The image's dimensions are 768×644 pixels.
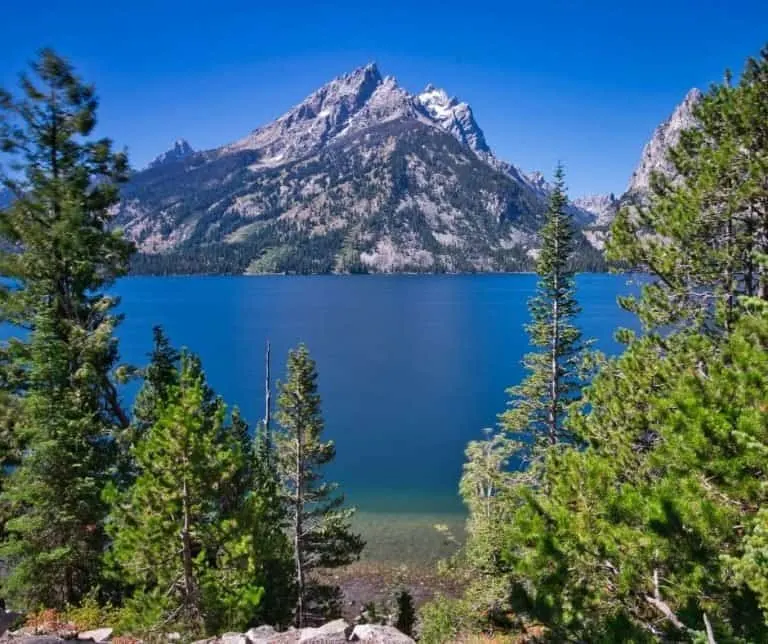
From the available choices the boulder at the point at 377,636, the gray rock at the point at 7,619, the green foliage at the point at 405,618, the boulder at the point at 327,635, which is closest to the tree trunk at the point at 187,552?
the boulder at the point at 327,635

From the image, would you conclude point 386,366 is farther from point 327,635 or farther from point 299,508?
point 327,635

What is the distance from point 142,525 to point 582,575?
10.1 m

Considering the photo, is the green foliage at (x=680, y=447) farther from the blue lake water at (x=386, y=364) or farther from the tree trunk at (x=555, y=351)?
the tree trunk at (x=555, y=351)

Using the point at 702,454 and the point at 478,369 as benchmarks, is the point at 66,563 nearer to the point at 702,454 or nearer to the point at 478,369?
the point at 702,454

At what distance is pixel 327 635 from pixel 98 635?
5.48 m

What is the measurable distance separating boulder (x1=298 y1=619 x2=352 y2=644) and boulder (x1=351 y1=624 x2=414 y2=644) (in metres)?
0.26

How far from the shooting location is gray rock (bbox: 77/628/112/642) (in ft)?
41.6

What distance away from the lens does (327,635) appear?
39.7ft

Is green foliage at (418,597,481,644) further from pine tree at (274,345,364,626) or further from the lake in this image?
the lake

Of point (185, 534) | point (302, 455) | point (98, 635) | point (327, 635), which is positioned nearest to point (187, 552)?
point (185, 534)

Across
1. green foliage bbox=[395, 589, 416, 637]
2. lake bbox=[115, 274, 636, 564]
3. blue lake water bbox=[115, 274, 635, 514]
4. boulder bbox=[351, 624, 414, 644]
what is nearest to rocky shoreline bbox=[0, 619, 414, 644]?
boulder bbox=[351, 624, 414, 644]

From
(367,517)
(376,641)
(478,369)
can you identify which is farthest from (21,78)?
(478,369)

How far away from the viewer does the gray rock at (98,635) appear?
1267 cm

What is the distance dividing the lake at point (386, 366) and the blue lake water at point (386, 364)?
17 centimetres
